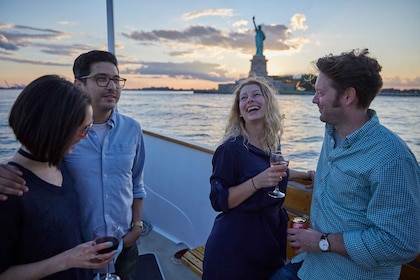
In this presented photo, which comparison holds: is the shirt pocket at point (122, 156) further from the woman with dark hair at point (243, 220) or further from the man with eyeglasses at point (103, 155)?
the woman with dark hair at point (243, 220)

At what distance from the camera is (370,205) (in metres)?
1.04

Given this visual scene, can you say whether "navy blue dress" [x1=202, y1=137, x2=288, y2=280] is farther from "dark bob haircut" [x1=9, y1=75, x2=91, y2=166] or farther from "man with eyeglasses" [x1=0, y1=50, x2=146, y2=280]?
"dark bob haircut" [x1=9, y1=75, x2=91, y2=166]

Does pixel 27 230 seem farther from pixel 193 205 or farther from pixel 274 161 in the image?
pixel 193 205

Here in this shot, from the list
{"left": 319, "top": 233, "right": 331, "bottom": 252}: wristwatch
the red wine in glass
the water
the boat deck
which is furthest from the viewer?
the boat deck

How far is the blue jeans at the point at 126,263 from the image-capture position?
1.58 metres

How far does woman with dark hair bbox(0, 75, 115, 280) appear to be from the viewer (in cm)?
87

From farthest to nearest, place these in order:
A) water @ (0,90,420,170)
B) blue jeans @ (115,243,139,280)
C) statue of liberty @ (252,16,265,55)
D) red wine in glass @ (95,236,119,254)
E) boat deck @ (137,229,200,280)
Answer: statue of liberty @ (252,16,265,55) < boat deck @ (137,229,200,280) < water @ (0,90,420,170) < blue jeans @ (115,243,139,280) < red wine in glass @ (95,236,119,254)

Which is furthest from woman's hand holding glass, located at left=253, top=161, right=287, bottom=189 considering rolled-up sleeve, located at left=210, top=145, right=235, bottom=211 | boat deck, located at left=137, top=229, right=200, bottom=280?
boat deck, located at left=137, top=229, right=200, bottom=280

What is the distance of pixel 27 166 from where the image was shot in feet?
3.10

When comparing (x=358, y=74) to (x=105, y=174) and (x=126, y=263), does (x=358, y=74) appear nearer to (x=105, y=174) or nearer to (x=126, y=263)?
(x=105, y=174)

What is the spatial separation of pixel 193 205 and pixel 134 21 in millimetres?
5221

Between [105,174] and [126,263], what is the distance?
585mm

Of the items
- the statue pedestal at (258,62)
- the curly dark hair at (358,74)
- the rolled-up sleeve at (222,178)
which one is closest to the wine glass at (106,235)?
the rolled-up sleeve at (222,178)

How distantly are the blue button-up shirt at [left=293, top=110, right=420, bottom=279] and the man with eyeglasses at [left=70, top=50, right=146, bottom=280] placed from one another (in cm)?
95
